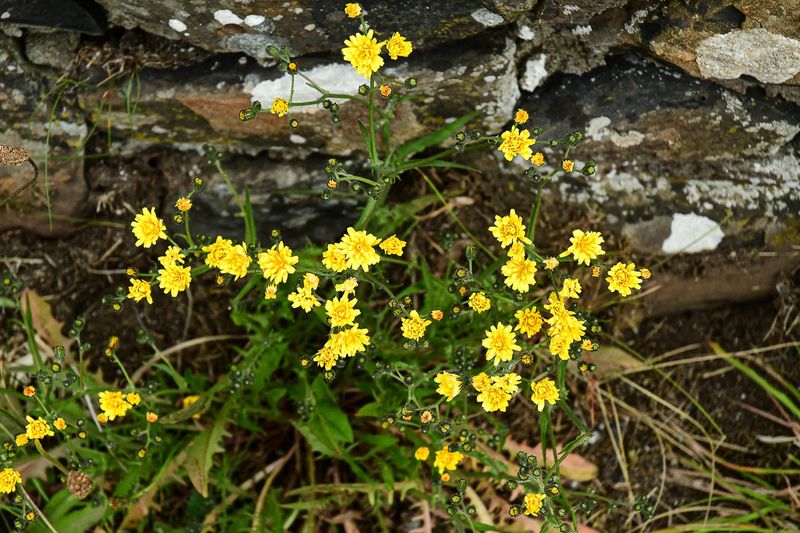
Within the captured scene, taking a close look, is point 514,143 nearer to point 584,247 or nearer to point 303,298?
point 584,247

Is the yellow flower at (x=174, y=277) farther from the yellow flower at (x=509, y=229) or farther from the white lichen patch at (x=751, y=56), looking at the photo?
the white lichen patch at (x=751, y=56)

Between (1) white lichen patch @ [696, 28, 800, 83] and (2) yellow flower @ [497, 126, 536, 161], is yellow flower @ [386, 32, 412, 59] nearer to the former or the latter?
(2) yellow flower @ [497, 126, 536, 161]

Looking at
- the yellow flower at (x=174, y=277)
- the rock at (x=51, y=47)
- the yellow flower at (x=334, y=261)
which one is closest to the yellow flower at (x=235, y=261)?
the yellow flower at (x=174, y=277)

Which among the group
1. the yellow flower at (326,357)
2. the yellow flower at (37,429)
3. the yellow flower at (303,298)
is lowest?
the yellow flower at (37,429)

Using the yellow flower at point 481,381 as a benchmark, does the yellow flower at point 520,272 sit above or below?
above

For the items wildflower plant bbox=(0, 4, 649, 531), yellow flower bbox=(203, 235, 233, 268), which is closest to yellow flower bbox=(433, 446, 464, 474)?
wildflower plant bbox=(0, 4, 649, 531)

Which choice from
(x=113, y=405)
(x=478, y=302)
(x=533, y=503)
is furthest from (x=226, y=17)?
(x=533, y=503)
